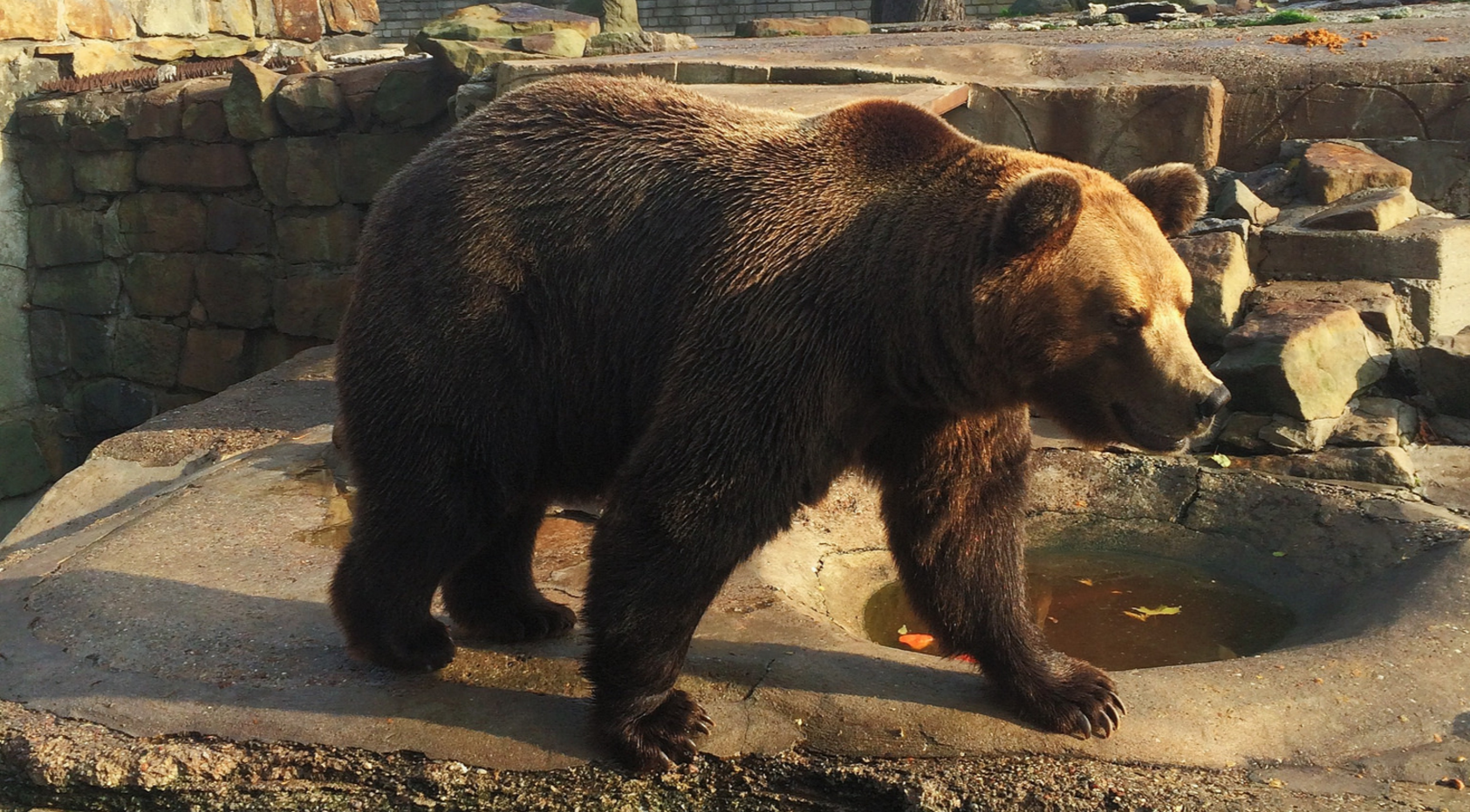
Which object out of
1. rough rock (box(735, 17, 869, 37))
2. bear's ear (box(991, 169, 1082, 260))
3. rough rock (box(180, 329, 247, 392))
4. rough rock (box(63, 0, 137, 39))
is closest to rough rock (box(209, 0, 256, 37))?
rough rock (box(63, 0, 137, 39))

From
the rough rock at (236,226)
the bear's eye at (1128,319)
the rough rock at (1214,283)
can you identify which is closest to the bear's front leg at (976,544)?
the bear's eye at (1128,319)

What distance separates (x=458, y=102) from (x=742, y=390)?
5150mm

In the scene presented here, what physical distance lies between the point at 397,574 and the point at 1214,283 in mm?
4461

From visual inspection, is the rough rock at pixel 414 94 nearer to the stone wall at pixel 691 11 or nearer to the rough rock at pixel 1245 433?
the rough rock at pixel 1245 433

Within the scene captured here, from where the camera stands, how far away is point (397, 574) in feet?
13.4

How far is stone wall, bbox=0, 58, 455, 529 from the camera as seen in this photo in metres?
9.88

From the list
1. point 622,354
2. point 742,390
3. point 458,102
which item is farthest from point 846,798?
point 458,102

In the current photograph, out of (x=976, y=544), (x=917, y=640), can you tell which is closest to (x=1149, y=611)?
(x=917, y=640)

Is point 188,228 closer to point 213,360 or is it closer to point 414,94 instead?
point 213,360

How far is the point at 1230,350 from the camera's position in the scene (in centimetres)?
637

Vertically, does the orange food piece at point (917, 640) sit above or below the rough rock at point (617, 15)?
below

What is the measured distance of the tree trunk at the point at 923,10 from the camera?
55.9ft

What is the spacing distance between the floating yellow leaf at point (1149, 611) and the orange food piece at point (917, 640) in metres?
0.81

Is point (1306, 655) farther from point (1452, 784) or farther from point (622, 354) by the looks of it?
point (622, 354)
